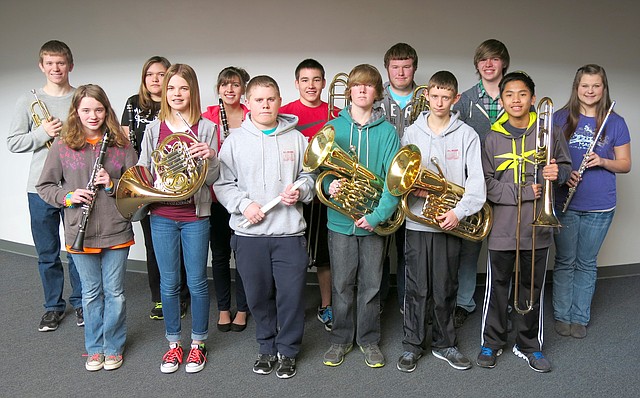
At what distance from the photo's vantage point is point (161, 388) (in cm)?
291

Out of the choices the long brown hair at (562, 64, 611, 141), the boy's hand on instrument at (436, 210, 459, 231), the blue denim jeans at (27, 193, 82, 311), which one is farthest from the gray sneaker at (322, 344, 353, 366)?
the long brown hair at (562, 64, 611, 141)

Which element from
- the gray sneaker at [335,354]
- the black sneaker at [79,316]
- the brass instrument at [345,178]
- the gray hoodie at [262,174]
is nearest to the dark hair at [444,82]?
the brass instrument at [345,178]

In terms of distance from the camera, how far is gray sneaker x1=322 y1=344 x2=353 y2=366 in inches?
123

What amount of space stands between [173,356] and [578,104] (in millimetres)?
2778

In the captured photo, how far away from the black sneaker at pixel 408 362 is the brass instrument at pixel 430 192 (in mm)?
717

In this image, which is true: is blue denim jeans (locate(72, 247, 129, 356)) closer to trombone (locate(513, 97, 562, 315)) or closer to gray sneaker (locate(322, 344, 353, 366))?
gray sneaker (locate(322, 344, 353, 366))

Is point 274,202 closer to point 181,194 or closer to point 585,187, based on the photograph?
point 181,194

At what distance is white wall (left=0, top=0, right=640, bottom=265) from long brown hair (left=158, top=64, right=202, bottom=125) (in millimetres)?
1679

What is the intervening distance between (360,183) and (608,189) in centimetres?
166

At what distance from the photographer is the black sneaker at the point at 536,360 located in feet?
10.0

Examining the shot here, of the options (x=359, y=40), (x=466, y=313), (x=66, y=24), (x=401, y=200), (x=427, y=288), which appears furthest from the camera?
(x=66, y=24)

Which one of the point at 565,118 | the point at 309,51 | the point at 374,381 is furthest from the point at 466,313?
the point at 309,51

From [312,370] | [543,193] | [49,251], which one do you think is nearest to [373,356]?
[312,370]

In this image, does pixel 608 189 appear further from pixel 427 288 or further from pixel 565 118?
pixel 427 288
